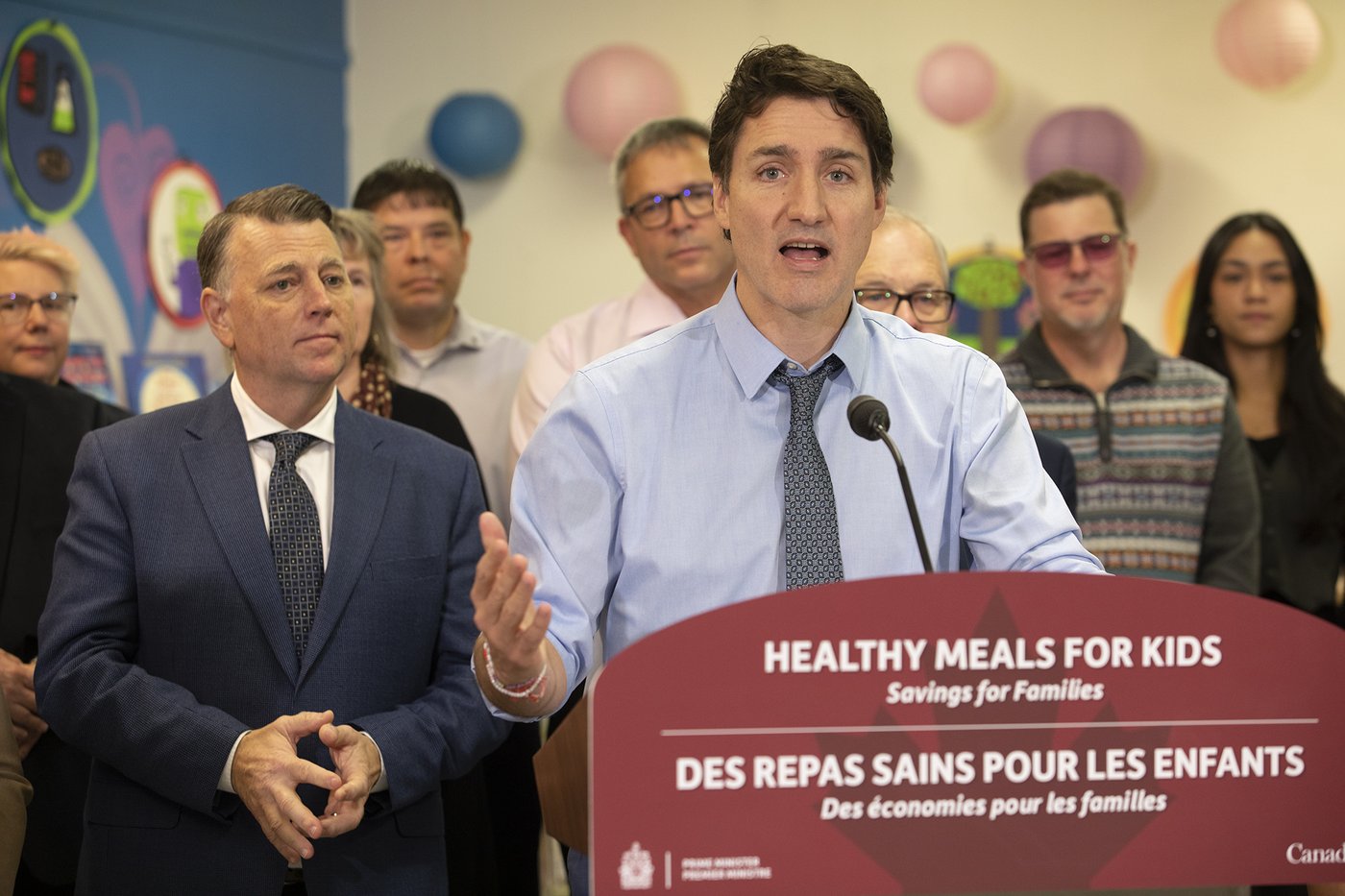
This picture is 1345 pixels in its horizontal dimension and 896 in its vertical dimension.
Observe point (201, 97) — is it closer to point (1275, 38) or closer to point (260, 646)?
point (260, 646)

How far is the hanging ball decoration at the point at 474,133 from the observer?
5723mm

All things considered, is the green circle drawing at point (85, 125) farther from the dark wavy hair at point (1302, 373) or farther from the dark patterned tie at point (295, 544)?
the dark wavy hair at point (1302, 373)

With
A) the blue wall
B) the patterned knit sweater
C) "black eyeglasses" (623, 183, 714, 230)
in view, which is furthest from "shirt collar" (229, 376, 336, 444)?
the blue wall

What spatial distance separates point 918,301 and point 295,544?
4.29 ft

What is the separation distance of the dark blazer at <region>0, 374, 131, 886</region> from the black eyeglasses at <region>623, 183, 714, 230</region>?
1238 mm

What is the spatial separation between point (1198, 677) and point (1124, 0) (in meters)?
5.09

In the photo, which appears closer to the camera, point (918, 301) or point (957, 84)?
point (918, 301)

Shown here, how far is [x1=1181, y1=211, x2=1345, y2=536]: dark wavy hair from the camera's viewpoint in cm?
336

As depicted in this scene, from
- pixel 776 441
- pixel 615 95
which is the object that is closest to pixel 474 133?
pixel 615 95

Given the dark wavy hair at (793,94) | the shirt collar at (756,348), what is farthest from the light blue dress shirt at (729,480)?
the dark wavy hair at (793,94)

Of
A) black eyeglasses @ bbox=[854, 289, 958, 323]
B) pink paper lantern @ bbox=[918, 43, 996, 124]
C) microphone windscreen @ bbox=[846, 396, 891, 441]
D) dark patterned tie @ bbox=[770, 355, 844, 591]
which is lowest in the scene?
dark patterned tie @ bbox=[770, 355, 844, 591]

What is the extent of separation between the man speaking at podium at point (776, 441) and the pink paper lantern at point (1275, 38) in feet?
13.7

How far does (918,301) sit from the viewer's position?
276 centimetres

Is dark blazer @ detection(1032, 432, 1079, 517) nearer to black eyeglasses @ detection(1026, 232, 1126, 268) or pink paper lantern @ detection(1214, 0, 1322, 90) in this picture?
black eyeglasses @ detection(1026, 232, 1126, 268)
